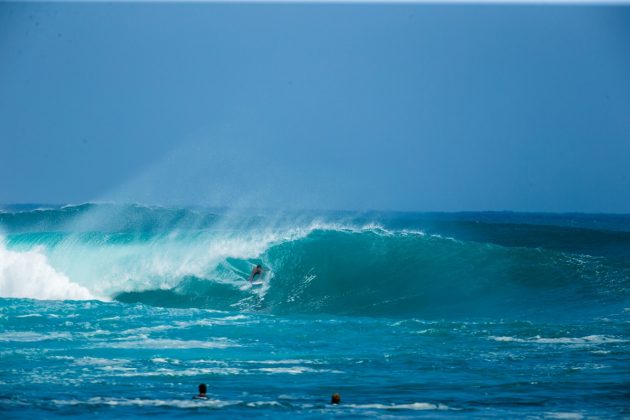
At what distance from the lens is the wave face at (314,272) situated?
1912 cm

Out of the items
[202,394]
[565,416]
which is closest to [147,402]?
[202,394]

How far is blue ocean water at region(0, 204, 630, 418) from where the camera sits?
9891mm

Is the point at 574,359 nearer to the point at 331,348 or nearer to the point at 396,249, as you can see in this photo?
the point at 331,348

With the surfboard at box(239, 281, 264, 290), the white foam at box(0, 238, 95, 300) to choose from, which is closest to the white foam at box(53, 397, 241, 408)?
the surfboard at box(239, 281, 264, 290)

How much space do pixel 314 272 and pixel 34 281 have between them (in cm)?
720

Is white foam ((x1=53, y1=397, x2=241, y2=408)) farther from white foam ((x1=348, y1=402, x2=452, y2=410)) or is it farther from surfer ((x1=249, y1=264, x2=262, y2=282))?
surfer ((x1=249, y1=264, x2=262, y2=282))

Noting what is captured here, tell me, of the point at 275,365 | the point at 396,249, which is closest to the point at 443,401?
the point at 275,365

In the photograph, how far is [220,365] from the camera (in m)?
11.6

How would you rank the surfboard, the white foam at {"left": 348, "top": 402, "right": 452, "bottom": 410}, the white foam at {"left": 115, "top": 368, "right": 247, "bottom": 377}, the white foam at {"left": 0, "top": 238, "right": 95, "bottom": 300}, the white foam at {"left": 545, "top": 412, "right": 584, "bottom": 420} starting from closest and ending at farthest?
the white foam at {"left": 545, "top": 412, "right": 584, "bottom": 420} < the white foam at {"left": 348, "top": 402, "right": 452, "bottom": 410} < the white foam at {"left": 115, "top": 368, "right": 247, "bottom": 377} < the surfboard < the white foam at {"left": 0, "top": 238, "right": 95, "bottom": 300}

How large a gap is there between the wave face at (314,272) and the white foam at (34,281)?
3cm

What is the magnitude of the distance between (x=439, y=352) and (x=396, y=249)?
10.5 metres

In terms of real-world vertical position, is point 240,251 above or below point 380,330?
above

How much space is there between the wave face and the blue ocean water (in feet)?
0.20

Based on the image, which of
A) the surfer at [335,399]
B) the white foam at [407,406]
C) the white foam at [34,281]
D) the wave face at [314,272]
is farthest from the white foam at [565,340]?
the white foam at [34,281]
